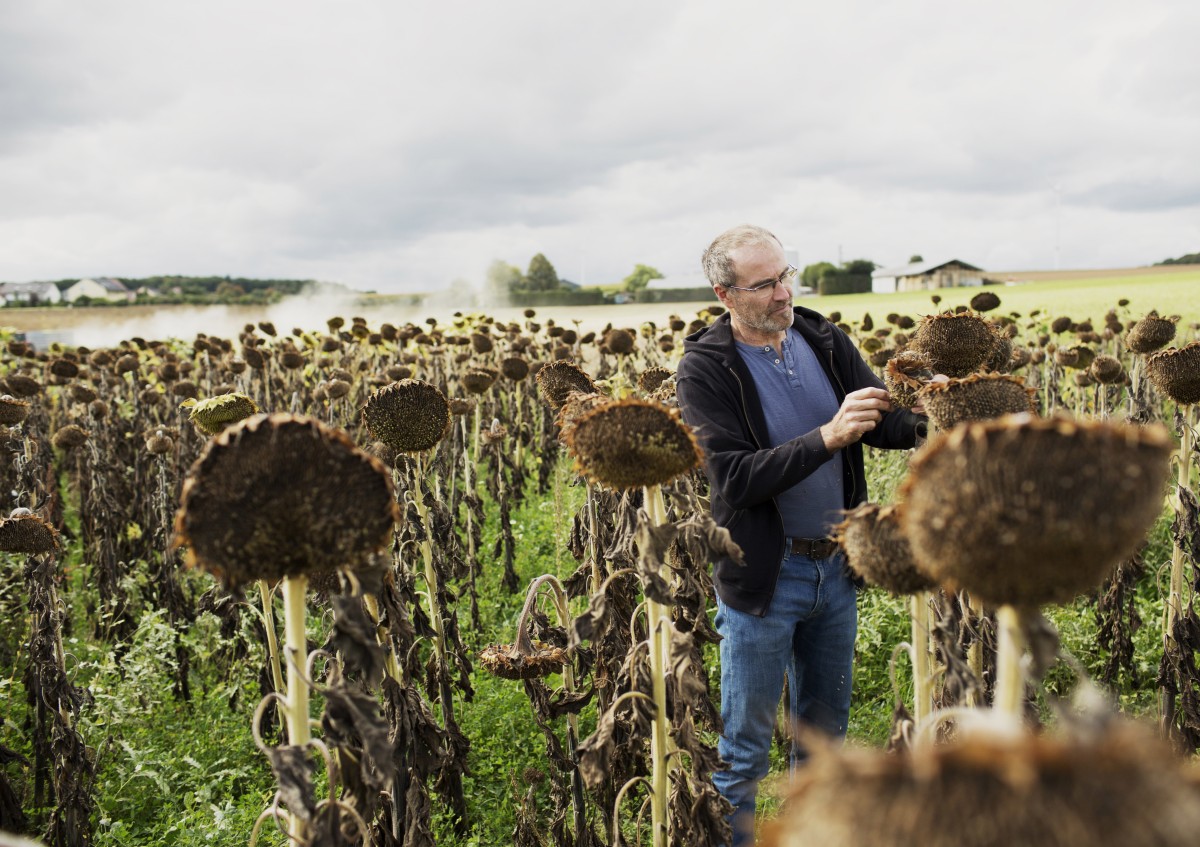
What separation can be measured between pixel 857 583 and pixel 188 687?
14.9 ft

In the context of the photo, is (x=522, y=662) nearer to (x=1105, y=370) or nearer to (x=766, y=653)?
(x=766, y=653)

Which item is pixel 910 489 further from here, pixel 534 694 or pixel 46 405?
pixel 46 405

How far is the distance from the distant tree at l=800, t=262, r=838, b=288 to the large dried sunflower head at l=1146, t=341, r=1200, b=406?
67389 mm

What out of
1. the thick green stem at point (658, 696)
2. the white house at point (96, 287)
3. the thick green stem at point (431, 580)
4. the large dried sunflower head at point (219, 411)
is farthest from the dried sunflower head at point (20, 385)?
the white house at point (96, 287)

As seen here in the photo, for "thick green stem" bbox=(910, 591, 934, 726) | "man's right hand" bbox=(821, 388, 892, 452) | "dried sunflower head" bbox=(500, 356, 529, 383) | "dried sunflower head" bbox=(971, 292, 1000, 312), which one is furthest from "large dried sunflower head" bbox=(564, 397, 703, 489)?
"dried sunflower head" bbox=(500, 356, 529, 383)

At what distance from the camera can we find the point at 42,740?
4414 mm

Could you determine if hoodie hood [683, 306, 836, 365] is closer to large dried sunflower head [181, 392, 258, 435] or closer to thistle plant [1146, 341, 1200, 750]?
thistle plant [1146, 341, 1200, 750]

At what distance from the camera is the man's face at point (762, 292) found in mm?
3637

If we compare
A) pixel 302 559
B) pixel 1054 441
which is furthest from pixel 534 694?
pixel 1054 441

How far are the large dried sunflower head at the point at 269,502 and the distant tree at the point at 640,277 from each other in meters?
78.5

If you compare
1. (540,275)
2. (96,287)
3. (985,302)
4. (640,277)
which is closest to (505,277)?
(540,275)

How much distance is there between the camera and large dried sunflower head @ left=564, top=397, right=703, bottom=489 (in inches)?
88.0

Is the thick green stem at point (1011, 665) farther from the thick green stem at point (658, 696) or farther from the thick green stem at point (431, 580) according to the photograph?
the thick green stem at point (431, 580)

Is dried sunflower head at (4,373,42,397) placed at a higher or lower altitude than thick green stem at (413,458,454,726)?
higher
